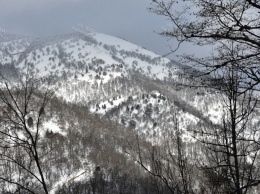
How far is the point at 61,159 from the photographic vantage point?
6289 inches

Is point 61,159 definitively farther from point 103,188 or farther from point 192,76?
point 192,76

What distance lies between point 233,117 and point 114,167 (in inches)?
6374

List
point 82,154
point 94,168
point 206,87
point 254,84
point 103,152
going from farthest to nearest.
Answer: point 103,152
point 82,154
point 94,168
point 206,87
point 254,84

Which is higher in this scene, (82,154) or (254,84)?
(82,154)

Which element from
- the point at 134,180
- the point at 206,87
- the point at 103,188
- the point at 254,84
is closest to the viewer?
the point at 254,84

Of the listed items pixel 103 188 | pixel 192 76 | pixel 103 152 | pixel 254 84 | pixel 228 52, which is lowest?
pixel 254 84

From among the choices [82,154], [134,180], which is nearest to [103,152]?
[82,154]

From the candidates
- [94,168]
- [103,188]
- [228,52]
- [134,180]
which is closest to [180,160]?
[228,52]

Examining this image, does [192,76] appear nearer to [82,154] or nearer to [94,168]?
[94,168]

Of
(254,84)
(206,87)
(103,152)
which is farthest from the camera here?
(103,152)

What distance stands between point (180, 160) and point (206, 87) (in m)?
2.11

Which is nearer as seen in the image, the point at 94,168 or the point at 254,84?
the point at 254,84

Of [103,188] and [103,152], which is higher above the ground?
[103,152]

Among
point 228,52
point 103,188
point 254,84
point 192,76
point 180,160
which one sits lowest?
point 180,160
